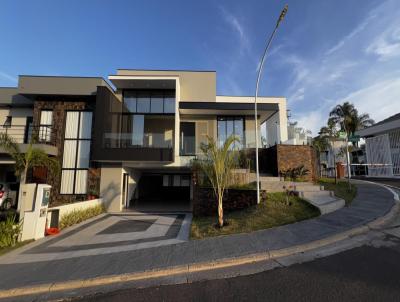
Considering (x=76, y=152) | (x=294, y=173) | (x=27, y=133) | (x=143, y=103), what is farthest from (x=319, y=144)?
(x=27, y=133)

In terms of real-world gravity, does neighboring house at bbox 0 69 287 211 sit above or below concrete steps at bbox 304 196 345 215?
above

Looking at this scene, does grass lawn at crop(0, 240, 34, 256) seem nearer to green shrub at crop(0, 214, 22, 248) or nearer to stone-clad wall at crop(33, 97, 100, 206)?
green shrub at crop(0, 214, 22, 248)

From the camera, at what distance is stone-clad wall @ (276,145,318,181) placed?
1317 cm

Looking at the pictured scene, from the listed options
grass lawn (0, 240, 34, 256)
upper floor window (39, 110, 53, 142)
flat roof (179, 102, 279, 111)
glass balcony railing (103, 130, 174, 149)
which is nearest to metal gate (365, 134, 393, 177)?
flat roof (179, 102, 279, 111)

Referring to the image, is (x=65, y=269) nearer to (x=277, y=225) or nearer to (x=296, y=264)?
(x=296, y=264)

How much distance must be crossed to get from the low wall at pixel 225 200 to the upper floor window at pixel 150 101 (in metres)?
6.93

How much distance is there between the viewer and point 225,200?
10.8 meters

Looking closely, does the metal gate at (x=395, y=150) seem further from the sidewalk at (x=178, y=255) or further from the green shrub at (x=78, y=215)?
the green shrub at (x=78, y=215)

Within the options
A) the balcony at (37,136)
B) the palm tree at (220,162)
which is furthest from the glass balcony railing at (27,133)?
the palm tree at (220,162)

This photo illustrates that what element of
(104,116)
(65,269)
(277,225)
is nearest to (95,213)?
(104,116)

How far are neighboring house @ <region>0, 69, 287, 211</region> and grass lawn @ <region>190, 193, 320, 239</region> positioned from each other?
4.96 metres

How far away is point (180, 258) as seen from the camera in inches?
216

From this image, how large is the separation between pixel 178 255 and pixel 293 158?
988 cm

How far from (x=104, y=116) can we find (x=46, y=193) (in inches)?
243
